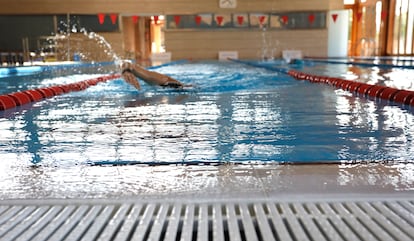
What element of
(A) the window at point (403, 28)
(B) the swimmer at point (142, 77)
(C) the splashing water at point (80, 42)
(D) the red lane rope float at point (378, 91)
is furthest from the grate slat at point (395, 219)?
(A) the window at point (403, 28)

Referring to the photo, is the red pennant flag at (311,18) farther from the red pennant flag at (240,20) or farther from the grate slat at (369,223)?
the grate slat at (369,223)

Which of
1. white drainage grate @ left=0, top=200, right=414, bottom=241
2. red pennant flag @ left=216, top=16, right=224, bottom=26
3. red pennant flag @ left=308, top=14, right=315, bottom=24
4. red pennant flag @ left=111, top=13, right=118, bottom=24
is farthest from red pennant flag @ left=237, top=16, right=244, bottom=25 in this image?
white drainage grate @ left=0, top=200, right=414, bottom=241

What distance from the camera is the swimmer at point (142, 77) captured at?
4867 mm

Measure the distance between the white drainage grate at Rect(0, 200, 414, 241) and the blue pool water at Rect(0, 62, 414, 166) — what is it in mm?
537

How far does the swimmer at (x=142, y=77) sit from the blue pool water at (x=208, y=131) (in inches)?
31.1

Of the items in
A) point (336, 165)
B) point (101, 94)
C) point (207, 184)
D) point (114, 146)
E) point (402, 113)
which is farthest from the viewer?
point (101, 94)

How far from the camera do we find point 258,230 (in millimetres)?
1072

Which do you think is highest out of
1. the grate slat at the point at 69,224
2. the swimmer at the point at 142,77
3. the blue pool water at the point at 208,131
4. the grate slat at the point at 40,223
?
the swimmer at the point at 142,77

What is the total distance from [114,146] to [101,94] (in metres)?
3.04

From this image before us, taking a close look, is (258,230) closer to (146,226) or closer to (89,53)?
(146,226)

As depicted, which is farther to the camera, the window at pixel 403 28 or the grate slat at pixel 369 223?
the window at pixel 403 28

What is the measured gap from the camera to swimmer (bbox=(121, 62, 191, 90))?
192 inches

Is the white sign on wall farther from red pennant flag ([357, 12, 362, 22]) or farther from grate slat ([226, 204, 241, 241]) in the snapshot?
grate slat ([226, 204, 241, 241])

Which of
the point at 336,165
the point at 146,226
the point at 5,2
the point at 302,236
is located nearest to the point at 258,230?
the point at 302,236
